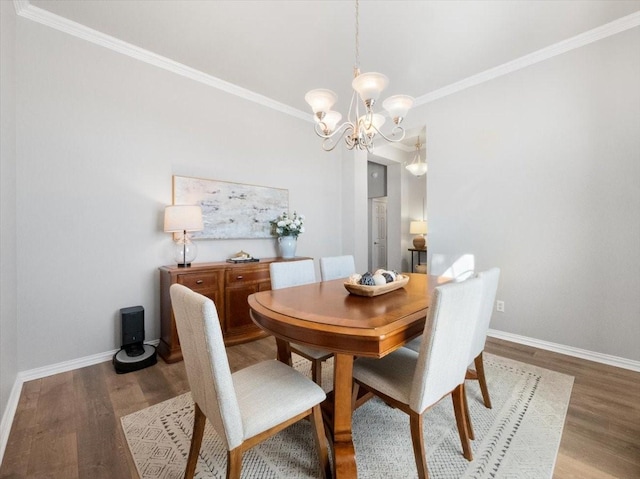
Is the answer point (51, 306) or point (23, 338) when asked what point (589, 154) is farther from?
point (23, 338)

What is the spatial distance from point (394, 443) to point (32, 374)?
2.72m

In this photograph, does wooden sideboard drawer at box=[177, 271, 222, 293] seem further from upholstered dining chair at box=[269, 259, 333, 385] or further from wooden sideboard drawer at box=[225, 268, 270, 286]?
upholstered dining chair at box=[269, 259, 333, 385]

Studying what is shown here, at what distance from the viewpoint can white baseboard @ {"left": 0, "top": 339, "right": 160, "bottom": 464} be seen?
1.57 m

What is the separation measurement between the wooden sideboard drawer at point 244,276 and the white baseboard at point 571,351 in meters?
2.59

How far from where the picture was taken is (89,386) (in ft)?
6.86

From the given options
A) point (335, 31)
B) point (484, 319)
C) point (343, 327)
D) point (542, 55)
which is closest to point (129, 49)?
point (335, 31)

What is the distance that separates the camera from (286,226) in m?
3.50

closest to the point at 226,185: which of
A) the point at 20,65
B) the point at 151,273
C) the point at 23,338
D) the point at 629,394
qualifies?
the point at 151,273

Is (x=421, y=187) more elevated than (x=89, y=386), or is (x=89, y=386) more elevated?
(x=421, y=187)

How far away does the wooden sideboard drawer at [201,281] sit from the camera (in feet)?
8.36

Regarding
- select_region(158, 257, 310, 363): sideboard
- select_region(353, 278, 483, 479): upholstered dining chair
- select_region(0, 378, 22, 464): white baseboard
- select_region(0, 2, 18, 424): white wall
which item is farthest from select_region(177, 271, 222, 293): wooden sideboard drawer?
select_region(353, 278, 483, 479): upholstered dining chair

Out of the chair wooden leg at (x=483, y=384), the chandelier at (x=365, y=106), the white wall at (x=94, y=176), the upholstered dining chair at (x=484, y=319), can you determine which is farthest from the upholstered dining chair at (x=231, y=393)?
the white wall at (x=94, y=176)

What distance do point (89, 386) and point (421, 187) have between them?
613 centimetres

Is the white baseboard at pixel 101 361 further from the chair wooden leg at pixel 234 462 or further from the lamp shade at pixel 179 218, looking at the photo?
the chair wooden leg at pixel 234 462
